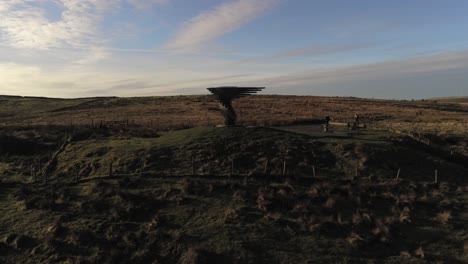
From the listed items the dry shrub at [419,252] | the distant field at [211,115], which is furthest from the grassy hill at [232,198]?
the distant field at [211,115]

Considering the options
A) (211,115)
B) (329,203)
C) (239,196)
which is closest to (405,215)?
(329,203)

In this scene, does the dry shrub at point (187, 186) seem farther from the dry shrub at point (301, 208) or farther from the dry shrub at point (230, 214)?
the dry shrub at point (301, 208)

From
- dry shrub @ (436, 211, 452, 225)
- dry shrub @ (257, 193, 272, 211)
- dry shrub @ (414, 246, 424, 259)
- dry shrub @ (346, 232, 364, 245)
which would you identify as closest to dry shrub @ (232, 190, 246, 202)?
dry shrub @ (257, 193, 272, 211)

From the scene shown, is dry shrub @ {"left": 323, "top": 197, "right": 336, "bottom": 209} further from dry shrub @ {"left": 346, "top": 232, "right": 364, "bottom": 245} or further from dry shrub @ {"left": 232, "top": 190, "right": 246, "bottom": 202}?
dry shrub @ {"left": 232, "top": 190, "right": 246, "bottom": 202}

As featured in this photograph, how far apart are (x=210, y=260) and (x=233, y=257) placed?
1123 millimetres

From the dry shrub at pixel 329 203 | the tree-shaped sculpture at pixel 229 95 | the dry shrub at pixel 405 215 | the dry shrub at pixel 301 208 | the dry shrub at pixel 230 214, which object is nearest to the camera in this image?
the dry shrub at pixel 230 214

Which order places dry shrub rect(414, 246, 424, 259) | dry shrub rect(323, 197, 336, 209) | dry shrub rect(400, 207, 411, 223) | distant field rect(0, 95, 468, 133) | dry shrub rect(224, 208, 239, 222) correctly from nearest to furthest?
dry shrub rect(414, 246, 424, 259)
dry shrub rect(224, 208, 239, 222)
dry shrub rect(400, 207, 411, 223)
dry shrub rect(323, 197, 336, 209)
distant field rect(0, 95, 468, 133)

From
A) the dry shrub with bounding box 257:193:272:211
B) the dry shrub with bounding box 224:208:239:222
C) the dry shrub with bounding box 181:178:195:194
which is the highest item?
the dry shrub with bounding box 181:178:195:194

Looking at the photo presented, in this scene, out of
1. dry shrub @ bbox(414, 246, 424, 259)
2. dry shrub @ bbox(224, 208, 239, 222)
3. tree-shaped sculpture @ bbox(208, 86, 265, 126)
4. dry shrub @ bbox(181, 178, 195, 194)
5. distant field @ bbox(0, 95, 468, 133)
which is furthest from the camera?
distant field @ bbox(0, 95, 468, 133)

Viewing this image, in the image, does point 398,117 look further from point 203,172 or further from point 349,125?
point 203,172

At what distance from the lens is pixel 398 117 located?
76.0 m

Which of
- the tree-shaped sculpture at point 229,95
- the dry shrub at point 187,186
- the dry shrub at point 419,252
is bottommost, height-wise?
the dry shrub at point 419,252

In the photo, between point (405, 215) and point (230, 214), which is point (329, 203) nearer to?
point (405, 215)

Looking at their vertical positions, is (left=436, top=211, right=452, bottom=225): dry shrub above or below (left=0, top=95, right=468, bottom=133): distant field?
below
